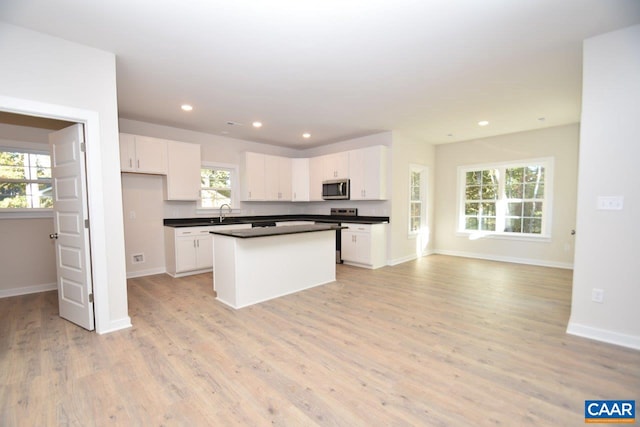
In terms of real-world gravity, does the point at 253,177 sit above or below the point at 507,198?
above

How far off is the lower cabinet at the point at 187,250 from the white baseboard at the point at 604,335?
467 centimetres

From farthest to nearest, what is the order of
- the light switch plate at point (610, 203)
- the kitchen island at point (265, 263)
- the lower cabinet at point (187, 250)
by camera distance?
the lower cabinet at point (187, 250) < the kitchen island at point (265, 263) < the light switch plate at point (610, 203)

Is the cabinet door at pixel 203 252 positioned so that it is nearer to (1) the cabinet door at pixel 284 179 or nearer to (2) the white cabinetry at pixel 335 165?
(1) the cabinet door at pixel 284 179

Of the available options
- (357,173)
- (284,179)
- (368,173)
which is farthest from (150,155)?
(368,173)

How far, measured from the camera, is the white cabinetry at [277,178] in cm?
616

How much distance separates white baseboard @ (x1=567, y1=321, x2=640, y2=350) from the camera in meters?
2.40

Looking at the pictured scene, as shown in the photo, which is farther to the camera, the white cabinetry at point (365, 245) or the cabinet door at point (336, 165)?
the cabinet door at point (336, 165)

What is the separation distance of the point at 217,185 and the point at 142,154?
4.93 ft

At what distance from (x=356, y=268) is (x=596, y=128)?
151 inches

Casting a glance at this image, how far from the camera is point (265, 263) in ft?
12.0

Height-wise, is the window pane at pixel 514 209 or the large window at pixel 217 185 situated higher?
the large window at pixel 217 185

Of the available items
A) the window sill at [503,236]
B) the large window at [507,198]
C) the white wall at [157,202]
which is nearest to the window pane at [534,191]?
the large window at [507,198]

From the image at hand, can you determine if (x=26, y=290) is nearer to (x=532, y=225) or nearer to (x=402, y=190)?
(x=402, y=190)
